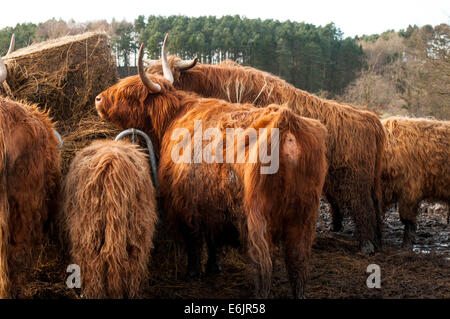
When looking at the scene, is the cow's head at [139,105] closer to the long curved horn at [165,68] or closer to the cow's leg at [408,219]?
the long curved horn at [165,68]

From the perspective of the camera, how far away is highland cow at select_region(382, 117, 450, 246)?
6.53 metres

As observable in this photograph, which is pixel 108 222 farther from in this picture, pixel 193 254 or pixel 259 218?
pixel 193 254

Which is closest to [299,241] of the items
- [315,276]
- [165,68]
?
[315,276]

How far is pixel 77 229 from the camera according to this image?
301 cm

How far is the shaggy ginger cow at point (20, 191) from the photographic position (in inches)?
118

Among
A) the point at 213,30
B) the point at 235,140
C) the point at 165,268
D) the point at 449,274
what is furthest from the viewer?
the point at 213,30

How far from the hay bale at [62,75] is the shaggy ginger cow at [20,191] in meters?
1.65

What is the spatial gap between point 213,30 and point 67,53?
25.5m

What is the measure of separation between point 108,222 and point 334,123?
3.65 m

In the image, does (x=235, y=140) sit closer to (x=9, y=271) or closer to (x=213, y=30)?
(x=9, y=271)

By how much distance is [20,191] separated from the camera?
3.10m

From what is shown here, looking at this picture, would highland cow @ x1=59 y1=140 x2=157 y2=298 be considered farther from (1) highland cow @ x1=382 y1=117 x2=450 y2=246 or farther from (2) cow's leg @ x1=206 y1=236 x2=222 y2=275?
(1) highland cow @ x1=382 y1=117 x2=450 y2=246

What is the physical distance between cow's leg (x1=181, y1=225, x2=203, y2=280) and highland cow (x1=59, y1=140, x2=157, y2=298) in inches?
28.9

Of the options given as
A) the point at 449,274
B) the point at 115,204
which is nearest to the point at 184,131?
the point at 115,204
